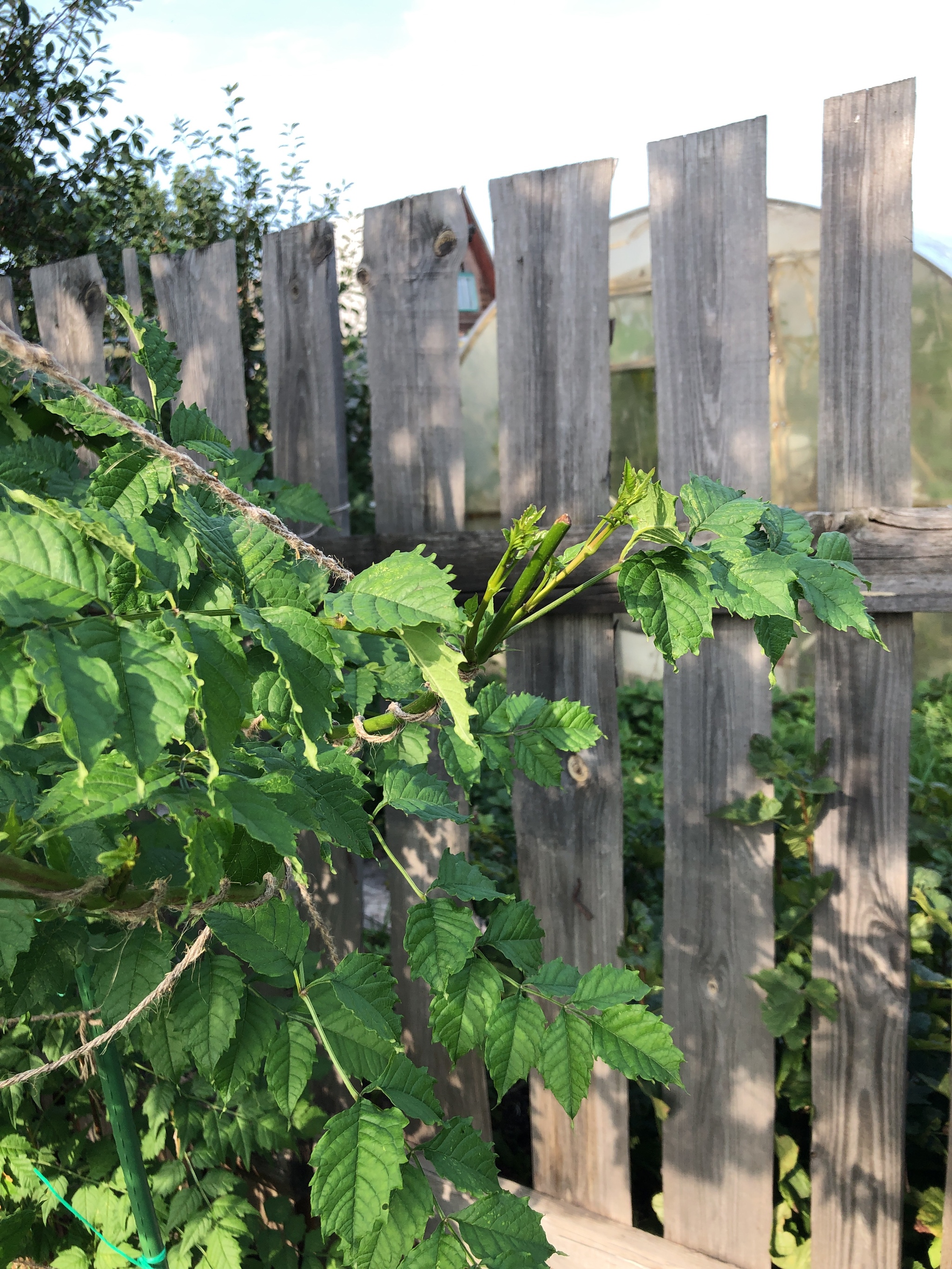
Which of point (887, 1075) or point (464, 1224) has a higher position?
point (464, 1224)

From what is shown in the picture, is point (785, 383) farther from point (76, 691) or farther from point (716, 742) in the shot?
point (76, 691)

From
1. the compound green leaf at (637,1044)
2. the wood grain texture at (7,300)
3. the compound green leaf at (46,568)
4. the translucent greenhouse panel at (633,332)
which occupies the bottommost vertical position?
the compound green leaf at (637,1044)

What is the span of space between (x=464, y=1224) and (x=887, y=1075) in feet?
3.96

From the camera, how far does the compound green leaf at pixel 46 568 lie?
490 millimetres

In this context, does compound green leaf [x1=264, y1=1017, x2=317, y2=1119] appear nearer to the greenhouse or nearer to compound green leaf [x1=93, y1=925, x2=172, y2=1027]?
compound green leaf [x1=93, y1=925, x2=172, y2=1027]

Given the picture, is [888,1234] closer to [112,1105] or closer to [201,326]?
[112,1105]

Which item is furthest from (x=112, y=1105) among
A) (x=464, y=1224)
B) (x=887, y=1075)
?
(x=887, y=1075)

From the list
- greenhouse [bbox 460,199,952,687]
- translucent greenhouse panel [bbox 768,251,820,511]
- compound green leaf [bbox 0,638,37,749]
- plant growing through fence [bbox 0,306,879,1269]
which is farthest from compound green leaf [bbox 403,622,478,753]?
translucent greenhouse panel [bbox 768,251,820,511]

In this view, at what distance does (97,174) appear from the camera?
337 cm

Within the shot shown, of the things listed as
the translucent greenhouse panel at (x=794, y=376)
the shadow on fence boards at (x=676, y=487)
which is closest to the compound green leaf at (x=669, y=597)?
the shadow on fence boards at (x=676, y=487)

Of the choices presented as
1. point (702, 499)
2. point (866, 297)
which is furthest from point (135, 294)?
point (702, 499)

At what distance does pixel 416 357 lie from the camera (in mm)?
1910

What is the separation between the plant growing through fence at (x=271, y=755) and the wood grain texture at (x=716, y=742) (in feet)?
2.08

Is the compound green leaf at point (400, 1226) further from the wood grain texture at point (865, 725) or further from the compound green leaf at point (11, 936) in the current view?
the wood grain texture at point (865, 725)
